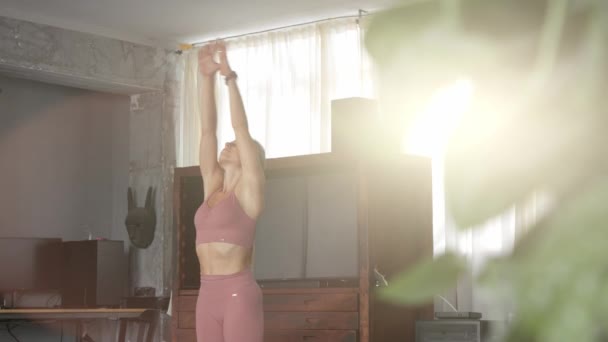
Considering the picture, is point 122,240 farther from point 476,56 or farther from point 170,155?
point 476,56

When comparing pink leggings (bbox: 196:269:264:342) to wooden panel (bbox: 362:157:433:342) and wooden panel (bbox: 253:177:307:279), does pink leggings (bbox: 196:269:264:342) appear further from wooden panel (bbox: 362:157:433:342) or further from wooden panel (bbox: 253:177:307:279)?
wooden panel (bbox: 253:177:307:279)

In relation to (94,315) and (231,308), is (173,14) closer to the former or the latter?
(94,315)

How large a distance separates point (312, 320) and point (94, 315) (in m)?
1.65

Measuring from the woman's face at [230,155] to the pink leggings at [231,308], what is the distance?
46 centimetres

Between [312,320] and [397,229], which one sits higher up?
[397,229]

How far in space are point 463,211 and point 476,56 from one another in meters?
0.04

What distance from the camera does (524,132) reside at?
20 cm

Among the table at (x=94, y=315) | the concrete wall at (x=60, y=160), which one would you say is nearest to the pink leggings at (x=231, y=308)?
the table at (x=94, y=315)

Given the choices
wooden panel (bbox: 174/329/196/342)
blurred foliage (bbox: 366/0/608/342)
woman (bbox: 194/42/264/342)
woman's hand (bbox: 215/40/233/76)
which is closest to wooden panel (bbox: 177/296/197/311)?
wooden panel (bbox: 174/329/196/342)

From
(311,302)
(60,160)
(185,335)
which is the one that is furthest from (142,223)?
(311,302)

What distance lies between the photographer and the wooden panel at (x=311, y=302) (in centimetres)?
558

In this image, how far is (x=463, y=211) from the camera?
195 millimetres

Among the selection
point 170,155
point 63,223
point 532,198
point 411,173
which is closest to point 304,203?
point 411,173

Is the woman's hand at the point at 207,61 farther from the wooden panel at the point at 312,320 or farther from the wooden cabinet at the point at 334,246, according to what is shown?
the wooden panel at the point at 312,320
